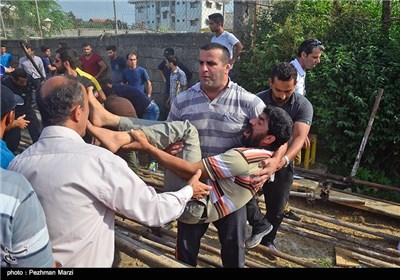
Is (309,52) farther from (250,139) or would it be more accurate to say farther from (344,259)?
(344,259)

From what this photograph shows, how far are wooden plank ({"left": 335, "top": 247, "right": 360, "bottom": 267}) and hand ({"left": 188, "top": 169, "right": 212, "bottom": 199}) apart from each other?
2.16 meters

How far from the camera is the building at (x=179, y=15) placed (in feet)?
28.8

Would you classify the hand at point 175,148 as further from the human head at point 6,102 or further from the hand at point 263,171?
the human head at point 6,102

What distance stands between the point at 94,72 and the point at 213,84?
618 centimetres

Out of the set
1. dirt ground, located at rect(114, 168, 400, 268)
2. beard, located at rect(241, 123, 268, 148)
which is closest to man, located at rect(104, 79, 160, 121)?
dirt ground, located at rect(114, 168, 400, 268)

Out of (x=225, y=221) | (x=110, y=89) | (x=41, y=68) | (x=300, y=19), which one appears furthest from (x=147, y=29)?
(x=225, y=221)

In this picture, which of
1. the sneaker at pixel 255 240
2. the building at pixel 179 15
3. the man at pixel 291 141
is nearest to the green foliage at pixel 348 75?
the building at pixel 179 15

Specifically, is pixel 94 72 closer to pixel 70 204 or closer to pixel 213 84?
pixel 213 84

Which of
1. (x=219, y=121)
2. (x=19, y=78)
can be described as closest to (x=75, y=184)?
(x=219, y=121)

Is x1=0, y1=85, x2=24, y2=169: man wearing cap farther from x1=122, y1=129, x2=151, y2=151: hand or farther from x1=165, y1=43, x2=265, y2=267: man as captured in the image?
x1=165, y1=43, x2=265, y2=267: man

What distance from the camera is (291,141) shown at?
11.2ft

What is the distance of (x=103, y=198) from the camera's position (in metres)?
1.70

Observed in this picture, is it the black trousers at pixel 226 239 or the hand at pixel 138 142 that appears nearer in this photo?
the hand at pixel 138 142

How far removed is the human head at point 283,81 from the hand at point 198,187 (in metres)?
1.45
